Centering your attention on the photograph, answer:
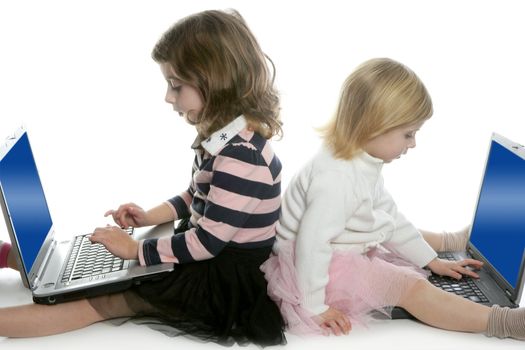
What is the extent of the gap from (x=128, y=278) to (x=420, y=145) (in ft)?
4.11

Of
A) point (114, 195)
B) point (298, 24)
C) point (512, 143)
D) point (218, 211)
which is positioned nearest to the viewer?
point (218, 211)

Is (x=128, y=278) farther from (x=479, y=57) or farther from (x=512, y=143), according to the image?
(x=479, y=57)

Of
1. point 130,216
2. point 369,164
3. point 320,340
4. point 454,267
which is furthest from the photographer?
point 130,216

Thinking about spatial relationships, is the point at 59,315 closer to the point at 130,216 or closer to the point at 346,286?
the point at 130,216

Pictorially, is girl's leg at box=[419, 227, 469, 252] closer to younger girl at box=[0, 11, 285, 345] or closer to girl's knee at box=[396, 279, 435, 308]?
girl's knee at box=[396, 279, 435, 308]

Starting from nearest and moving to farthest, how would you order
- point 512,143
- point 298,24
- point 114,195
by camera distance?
point 512,143, point 114,195, point 298,24

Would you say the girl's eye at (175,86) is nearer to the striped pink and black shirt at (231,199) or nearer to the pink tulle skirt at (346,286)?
the striped pink and black shirt at (231,199)

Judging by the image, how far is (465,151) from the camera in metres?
2.33

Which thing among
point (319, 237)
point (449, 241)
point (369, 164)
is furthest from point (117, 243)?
point (449, 241)

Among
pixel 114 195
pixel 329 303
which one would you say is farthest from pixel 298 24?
pixel 329 303

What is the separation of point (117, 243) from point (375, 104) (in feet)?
1.80

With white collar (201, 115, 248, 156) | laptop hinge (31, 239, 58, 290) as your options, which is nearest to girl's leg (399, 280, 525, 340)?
white collar (201, 115, 248, 156)

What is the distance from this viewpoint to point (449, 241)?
169 centimetres

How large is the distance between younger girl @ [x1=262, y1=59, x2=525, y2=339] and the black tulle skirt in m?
0.04
